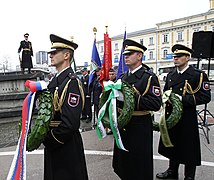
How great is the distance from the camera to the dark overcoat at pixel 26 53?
41.4 ft

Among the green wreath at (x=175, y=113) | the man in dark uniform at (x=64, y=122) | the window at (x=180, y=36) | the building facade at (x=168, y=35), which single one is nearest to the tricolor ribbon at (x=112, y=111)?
the man in dark uniform at (x=64, y=122)

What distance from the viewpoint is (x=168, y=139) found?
12.3 ft

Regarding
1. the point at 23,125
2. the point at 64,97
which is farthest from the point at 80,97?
the point at 23,125

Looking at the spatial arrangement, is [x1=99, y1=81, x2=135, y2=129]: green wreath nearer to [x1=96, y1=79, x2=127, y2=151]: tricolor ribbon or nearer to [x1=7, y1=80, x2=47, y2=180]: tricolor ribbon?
[x1=96, y1=79, x2=127, y2=151]: tricolor ribbon

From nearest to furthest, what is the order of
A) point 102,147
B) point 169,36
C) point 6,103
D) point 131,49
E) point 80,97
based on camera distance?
point 80,97 → point 131,49 → point 102,147 → point 6,103 → point 169,36

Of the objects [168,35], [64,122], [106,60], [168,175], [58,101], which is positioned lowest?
[168,175]

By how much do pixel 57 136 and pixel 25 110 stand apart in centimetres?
39

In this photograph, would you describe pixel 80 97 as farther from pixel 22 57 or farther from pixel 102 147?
pixel 22 57

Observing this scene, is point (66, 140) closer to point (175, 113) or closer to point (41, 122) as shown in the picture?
point (41, 122)

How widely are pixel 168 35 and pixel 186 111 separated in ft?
203

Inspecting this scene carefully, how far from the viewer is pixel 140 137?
3.14m

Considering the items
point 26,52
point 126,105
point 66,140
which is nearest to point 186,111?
point 126,105

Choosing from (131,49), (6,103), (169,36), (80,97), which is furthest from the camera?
(169,36)

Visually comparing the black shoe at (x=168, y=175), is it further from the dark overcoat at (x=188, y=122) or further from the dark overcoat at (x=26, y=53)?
the dark overcoat at (x=26, y=53)
